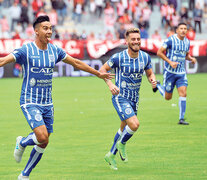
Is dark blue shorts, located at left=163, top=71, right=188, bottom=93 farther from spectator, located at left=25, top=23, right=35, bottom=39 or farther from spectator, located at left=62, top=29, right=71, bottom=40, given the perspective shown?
spectator, located at left=62, top=29, right=71, bottom=40

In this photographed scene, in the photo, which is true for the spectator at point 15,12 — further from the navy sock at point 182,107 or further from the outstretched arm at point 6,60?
the outstretched arm at point 6,60

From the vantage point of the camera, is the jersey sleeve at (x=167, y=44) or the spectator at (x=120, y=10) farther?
the spectator at (x=120, y=10)

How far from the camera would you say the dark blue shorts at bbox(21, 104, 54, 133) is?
7949 mm

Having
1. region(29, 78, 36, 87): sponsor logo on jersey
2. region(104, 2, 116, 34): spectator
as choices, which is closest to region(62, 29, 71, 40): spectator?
region(104, 2, 116, 34): spectator

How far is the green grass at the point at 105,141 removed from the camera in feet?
28.8

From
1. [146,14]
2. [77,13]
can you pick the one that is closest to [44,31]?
[146,14]

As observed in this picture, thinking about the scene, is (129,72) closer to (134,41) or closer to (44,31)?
(134,41)

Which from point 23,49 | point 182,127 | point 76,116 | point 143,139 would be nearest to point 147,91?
point 76,116

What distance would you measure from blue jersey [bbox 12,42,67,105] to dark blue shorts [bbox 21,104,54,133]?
69 millimetres

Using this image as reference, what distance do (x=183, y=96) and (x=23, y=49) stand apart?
22.3ft

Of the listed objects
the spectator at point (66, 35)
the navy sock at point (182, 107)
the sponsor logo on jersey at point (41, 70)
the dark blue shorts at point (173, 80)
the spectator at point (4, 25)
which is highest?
the sponsor logo on jersey at point (41, 70)

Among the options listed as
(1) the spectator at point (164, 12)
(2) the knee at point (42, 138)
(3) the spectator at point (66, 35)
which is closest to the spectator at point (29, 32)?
(3) the spectator at point (66, 35)

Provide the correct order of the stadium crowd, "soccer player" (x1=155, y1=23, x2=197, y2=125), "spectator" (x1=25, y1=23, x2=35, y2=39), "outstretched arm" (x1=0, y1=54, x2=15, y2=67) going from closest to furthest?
1. "outstretched arm" (x1=0, y1=54, x2=15, y2=67)
2. "soccer player" (x1=155, y1=23, x2=197, y2=125)
3. "spectator" (x1=25, y1=23, x2=35, y2=39)
4. the stadium crowd

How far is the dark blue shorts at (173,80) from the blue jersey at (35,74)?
6.59m
